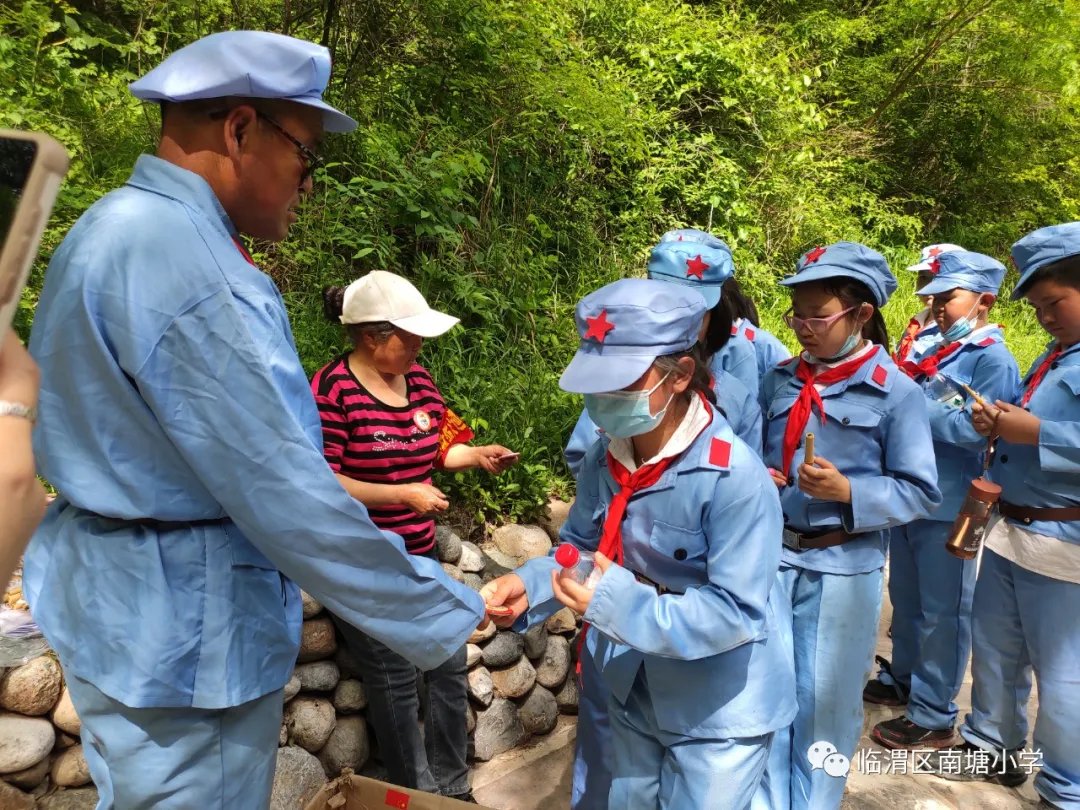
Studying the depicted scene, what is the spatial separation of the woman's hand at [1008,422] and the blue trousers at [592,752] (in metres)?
2.12

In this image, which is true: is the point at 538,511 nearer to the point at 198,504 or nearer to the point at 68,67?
the point at 198,504

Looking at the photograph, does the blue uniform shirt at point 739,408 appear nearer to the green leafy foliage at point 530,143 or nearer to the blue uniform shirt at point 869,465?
the blue uniform shirt at point 869,465

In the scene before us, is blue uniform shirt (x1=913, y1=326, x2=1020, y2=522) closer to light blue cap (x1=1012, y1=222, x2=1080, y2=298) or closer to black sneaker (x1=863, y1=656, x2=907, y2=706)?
light blue cap (x1=1012, y1=222, x2=1080, y2=298)

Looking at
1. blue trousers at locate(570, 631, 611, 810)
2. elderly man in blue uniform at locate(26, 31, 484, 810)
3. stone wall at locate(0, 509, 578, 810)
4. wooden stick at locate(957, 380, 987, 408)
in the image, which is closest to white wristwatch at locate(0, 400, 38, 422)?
elderly man in blue uniform at locate(26, 31, 484, 810)

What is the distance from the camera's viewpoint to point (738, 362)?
3486mm

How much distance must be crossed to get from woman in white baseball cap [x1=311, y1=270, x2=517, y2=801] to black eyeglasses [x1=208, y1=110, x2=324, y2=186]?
1048 millimetres

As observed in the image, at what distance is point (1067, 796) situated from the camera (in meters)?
3.29

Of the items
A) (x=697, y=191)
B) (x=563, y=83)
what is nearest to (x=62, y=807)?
(x=563, y=83)

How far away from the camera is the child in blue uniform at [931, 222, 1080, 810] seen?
3.24m

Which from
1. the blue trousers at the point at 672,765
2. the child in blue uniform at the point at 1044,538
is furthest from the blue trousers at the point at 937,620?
the blue trousers at the point at 672,765

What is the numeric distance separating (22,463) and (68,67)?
5.60 metres

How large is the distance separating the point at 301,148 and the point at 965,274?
3864mm

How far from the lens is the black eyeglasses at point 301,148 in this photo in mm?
1671

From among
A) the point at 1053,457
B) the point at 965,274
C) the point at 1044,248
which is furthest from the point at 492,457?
the point at 965,274
